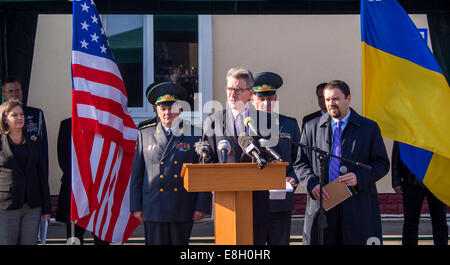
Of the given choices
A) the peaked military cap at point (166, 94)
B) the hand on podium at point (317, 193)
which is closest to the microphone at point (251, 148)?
the hand on podium at point (317, 193)

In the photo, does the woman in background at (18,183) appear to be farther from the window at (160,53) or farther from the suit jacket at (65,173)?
the window at (160,53)

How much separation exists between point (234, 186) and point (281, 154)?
1475mm

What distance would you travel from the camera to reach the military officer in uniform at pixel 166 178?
504cm

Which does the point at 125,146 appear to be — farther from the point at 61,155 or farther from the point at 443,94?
the point at 443,94

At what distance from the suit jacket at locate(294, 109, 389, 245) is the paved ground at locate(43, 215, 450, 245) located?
245cm

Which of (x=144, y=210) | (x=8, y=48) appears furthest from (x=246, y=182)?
(x=8, y=48)

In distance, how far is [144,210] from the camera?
5.11 meters

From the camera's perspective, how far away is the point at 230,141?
434cm

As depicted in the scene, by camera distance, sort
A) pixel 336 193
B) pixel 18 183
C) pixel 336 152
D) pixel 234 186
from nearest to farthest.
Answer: pixel 234 186 < pixel 336 193 < pixel 336 152 < pixel 18 183

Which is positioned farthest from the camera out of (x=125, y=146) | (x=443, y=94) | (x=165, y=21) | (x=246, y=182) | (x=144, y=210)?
(x=165, y=21)

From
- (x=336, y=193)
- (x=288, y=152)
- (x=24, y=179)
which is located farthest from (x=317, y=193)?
(x=24, y=179)

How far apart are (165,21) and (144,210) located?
169 inches

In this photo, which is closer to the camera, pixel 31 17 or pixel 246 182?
pixel 246 182

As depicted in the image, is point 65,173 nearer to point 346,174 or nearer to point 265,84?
point 265,84
